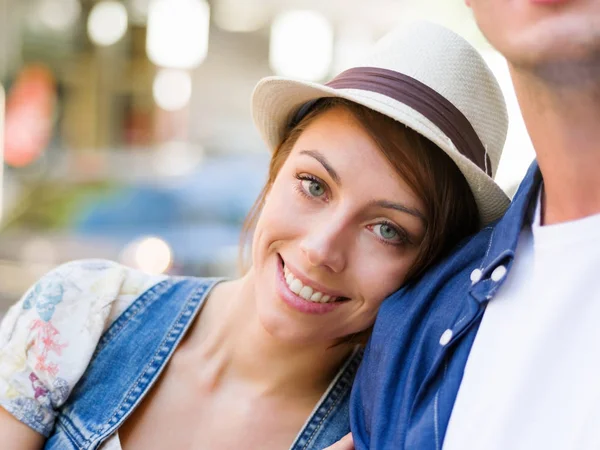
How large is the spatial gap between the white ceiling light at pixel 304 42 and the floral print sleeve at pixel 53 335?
1123cm

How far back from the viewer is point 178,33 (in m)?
13.6

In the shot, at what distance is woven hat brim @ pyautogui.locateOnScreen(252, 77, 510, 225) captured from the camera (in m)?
1.74

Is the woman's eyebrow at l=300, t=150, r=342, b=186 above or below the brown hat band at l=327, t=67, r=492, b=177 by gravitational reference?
below

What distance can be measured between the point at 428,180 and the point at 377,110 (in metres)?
0.19

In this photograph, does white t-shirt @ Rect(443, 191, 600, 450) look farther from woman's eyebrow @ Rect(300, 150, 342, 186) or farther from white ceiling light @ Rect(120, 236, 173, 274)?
white ceiling light @ Rect(120, 236, 173, 274)

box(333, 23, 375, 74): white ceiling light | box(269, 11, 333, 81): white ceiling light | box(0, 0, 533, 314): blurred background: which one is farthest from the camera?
box(269, 11, 333, 81): white ceiling light

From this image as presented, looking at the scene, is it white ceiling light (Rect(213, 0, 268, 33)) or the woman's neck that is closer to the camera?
the woman's neck

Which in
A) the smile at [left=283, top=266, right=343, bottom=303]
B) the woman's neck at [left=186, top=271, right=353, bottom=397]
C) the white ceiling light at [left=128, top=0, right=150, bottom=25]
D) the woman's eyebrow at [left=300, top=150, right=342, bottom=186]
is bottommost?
the woman's neck at [left=186, top=271, right=353, bottom=397]

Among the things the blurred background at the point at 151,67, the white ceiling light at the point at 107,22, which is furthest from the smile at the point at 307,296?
the white ceiling light at the point at 107,22

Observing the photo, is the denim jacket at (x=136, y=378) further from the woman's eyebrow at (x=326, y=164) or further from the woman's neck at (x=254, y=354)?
the woman's eyebrow at (x=326, y=164)

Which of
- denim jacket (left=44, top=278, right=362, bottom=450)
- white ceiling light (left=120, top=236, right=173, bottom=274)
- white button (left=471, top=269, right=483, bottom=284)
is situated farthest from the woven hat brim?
white ceiling light (left=120, top=236, right=173, bottom=274)

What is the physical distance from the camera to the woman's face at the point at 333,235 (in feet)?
5.87

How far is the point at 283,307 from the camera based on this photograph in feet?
6.19

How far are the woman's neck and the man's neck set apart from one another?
804mm
